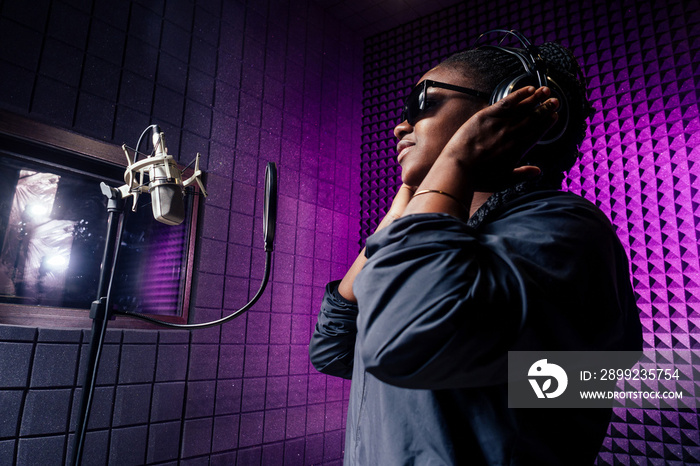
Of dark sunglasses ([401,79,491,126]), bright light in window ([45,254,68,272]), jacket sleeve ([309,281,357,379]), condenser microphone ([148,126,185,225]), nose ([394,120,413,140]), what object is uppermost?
dark sunglasses ([401,79,491,126])

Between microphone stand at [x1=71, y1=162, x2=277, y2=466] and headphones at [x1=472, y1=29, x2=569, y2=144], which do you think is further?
microphone stand at [x1=71, y1=162, x2=277, y2=466]

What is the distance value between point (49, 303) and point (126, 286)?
0.38 m

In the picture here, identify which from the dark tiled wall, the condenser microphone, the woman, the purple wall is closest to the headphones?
the woman

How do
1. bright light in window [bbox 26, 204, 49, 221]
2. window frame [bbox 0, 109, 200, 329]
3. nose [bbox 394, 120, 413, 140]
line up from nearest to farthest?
1. nose [bbox 394, 120, 413, 140]
2. window frame [bbox 0, 109, 200, 329]
3. bright light in window [bbox 26, 204, 49, 221]

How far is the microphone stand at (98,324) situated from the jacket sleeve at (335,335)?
55 cm

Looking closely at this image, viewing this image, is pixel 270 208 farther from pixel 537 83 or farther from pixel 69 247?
pixel 69 247

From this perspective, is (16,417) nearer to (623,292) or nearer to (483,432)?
(483,432)

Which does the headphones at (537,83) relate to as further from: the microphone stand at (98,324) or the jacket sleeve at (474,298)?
the microphone stand at (98,324)

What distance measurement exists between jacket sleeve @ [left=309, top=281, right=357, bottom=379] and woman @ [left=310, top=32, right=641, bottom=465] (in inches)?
11.2

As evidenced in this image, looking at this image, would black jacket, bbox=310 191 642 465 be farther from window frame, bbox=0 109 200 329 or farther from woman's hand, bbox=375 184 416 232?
window frame, bbox=0 109 200 329

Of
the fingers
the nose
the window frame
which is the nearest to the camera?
the fingers

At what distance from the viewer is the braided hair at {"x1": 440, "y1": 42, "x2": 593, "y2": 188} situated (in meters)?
0.91

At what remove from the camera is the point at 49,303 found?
7.40 feet

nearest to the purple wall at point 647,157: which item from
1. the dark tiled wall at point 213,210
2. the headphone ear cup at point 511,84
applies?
the dark tiled wall at point 213,210
